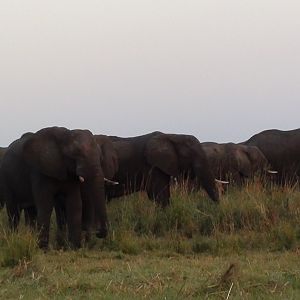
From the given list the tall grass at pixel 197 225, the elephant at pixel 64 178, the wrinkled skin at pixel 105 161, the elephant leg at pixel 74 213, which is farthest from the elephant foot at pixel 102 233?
the wrinkled skin at pixel 105 161

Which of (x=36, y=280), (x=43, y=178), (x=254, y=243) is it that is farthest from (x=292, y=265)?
(x=43, y=178)

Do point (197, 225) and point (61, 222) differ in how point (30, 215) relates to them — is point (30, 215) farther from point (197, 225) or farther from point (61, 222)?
point (197, 225)

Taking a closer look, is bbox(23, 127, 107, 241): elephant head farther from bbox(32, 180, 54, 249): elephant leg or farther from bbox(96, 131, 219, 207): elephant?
→ bbox(96, 131, 219, 207): elephant

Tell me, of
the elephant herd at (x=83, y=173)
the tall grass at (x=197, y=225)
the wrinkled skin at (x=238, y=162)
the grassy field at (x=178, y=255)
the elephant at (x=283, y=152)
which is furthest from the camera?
the elephant at (x=283, y=152)

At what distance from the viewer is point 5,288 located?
6855mm

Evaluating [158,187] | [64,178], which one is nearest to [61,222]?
[64,178]

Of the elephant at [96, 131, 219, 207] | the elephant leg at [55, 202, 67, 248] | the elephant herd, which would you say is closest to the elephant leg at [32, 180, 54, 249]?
the elephant herd

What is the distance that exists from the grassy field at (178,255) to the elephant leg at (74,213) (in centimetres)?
21

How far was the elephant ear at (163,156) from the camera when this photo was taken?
1441 centimetres

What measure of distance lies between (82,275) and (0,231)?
9.85 feet

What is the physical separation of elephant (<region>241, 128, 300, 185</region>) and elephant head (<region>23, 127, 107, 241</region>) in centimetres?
890

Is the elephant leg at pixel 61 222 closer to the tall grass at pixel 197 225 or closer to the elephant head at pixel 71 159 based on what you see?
the tall grass at pixel 197 225

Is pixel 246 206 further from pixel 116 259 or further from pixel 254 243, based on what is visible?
pixel 116 259

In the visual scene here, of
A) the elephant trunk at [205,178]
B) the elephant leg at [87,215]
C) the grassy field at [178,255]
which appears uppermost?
the elephant trunk at [205,178]
